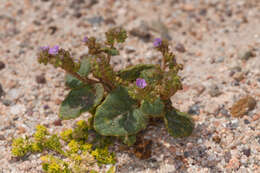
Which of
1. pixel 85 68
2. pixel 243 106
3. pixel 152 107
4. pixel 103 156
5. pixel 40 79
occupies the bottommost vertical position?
pixel 103 156

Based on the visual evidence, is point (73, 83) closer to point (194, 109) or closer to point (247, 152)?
point (194, 109)

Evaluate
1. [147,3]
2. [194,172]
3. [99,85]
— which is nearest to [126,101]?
[99,85]

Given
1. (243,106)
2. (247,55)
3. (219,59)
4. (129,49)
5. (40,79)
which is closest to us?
(243,106)

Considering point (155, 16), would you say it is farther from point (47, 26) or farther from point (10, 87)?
point (10, 87)

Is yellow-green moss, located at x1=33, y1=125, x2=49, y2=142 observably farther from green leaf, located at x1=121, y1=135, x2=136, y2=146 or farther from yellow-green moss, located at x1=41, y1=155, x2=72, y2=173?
green leaf, located at x1=121, y1=135, x2=136, y2=146

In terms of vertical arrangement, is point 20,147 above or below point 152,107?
below

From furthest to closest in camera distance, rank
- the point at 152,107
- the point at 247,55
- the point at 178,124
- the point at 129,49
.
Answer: the point at 129,49
the point at 247,55
the point at 178,124
the point at 152,107

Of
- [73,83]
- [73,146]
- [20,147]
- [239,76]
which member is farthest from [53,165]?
[239,76]
